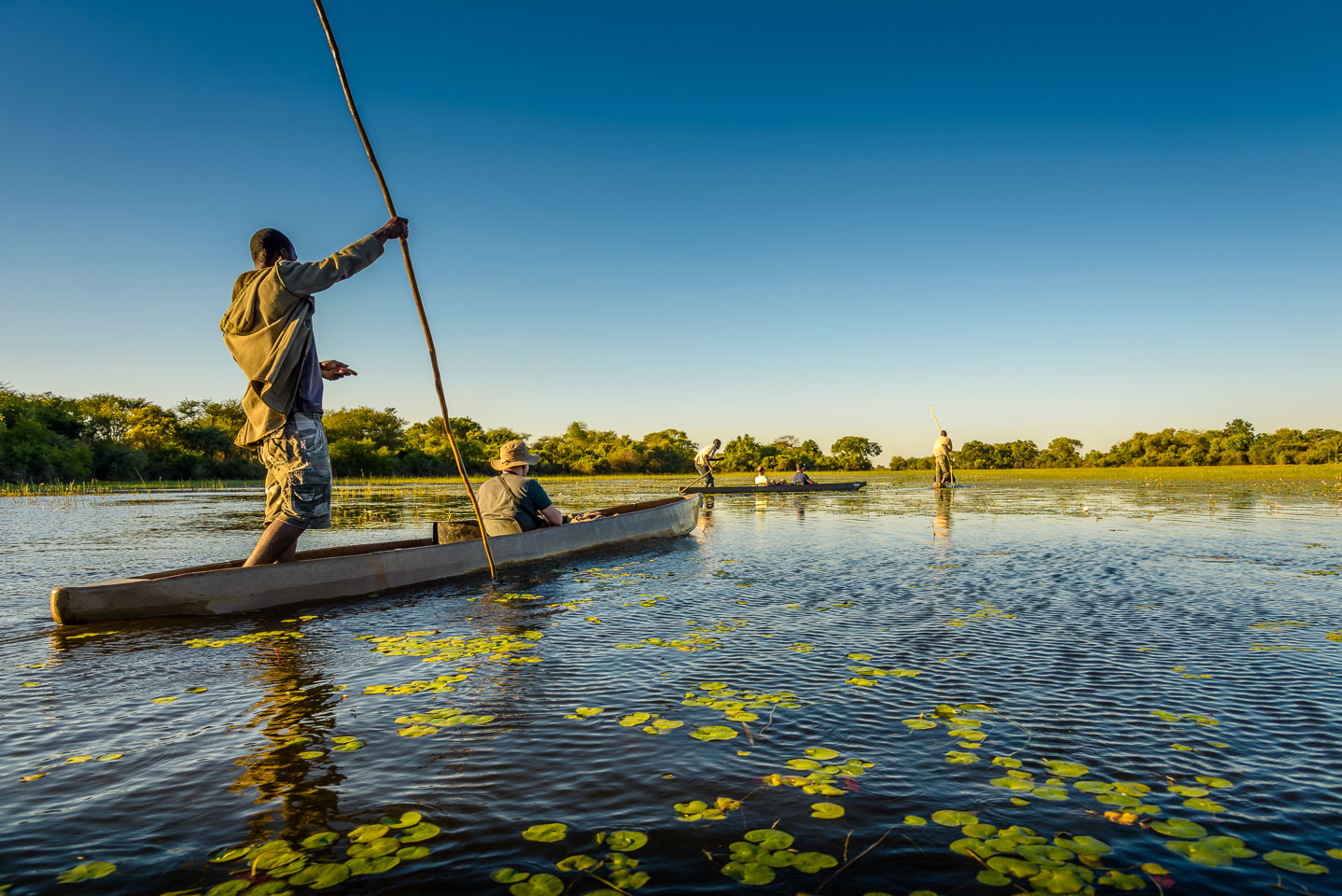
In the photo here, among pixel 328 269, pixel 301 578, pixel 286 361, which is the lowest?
pixel 301 578

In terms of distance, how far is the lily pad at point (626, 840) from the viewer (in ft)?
8.02

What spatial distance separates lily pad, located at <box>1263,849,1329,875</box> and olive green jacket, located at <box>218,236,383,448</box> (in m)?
6.13

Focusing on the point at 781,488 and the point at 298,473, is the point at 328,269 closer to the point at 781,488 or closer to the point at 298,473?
the point at 298,473

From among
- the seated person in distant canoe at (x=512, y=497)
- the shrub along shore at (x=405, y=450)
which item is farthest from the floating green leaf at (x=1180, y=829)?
the shrub along shore at (x=405, y=450)

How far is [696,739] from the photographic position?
136 inches

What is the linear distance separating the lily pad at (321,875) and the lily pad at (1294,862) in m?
3.07

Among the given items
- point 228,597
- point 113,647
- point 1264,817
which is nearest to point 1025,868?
point 1264,817

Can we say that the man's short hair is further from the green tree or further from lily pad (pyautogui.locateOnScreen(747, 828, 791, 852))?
the green tree

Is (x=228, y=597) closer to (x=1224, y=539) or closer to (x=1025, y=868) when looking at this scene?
(x=1025, y=868)

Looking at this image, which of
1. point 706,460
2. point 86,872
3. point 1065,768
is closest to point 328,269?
point 86,872

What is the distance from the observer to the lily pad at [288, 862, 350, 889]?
2.20 metres

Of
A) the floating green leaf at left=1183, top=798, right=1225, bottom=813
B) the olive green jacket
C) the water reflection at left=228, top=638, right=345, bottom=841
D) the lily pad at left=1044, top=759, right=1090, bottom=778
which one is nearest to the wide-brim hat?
the olive green jacket

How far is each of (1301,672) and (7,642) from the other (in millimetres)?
9115

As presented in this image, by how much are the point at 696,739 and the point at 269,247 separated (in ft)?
17.0
